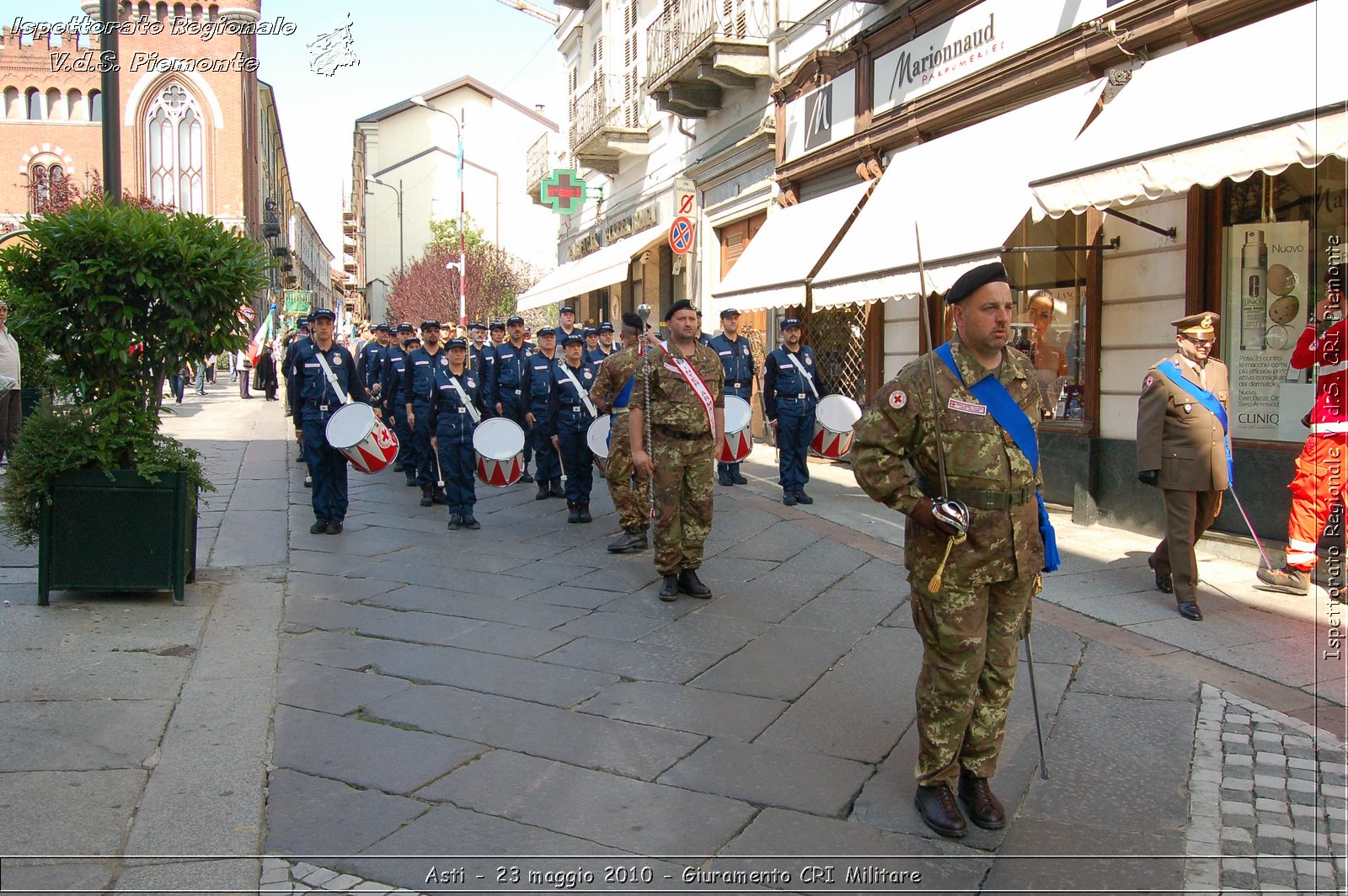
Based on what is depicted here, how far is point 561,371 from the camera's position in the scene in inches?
393

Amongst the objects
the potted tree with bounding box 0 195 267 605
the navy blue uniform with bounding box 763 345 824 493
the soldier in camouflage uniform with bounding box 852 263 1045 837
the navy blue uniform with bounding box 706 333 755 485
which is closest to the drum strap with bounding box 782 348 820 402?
the navy blue uniform with bounding box 763 345 824 493

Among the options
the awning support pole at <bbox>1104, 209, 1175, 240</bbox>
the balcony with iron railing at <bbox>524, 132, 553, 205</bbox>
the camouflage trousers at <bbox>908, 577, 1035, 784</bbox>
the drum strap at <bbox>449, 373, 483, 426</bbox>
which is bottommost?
the camouflage trousers at <bbox>908, 577, 1035, 784</bbox>

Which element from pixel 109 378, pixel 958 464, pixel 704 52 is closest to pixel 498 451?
pixel 109 378

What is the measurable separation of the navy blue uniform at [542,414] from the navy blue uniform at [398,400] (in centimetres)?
138

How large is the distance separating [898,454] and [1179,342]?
363cm

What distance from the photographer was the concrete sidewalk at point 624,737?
323cm

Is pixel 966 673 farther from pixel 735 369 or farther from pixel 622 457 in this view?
pixel 735 369

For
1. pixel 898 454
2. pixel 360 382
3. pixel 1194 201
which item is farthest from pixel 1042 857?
pixel 360 382

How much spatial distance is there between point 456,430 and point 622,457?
2.01 meters

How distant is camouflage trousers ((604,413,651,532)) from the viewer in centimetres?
826

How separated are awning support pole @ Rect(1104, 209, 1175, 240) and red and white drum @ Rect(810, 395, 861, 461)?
8.91 feet

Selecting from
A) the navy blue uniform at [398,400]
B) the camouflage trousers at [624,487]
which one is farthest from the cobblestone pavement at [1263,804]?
the navy blue uniform at [398,400]

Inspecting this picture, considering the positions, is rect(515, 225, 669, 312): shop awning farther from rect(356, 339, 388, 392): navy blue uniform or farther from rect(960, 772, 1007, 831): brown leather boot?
rect(960, 772, 1007, 831): brown leather boot

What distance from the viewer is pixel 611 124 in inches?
877
